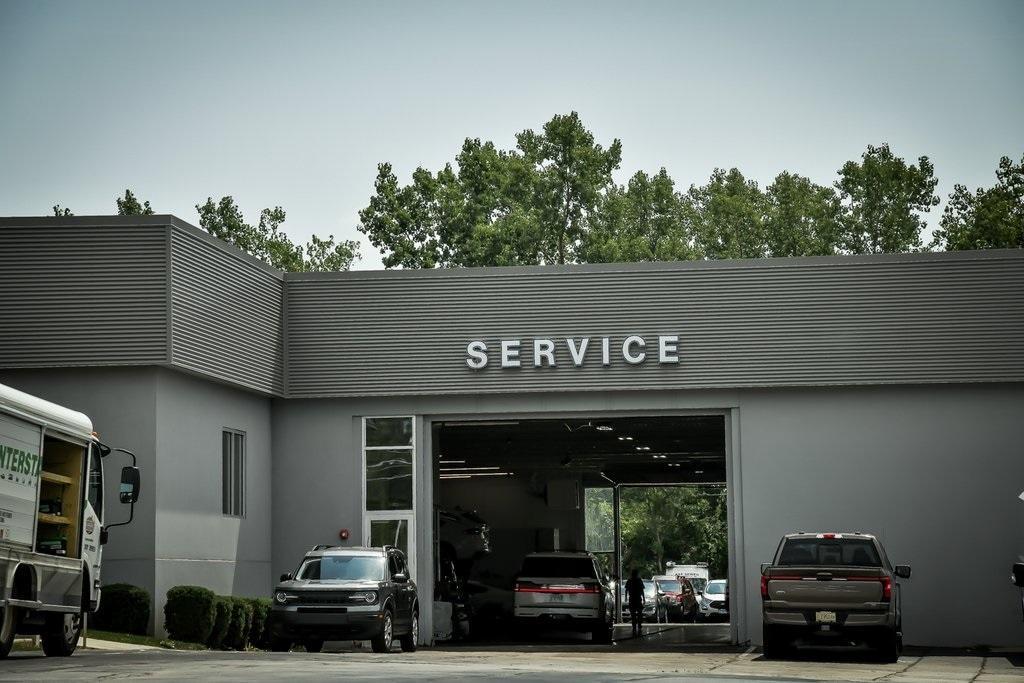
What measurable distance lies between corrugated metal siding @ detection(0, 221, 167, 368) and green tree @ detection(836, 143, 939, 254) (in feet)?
148

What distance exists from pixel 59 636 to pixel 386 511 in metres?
10.7

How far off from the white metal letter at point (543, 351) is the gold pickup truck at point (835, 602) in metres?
7.09

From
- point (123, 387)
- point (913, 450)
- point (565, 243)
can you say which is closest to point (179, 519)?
point (123, 387)

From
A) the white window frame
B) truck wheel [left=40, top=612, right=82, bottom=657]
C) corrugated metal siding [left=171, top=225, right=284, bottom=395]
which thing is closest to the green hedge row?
the white window frame

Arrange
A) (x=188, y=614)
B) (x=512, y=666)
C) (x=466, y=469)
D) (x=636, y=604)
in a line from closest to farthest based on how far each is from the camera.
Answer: (x=512, y=666) → (x=188, y=614) → (x=636, y=604) → (x=466, y=469)

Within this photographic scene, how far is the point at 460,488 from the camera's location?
51.6m

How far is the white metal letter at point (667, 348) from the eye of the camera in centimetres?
2905

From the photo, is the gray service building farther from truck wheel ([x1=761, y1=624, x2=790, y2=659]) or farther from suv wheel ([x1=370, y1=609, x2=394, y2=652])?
truck wheel ([x1=761, y1=624, x2=790, y2=659])

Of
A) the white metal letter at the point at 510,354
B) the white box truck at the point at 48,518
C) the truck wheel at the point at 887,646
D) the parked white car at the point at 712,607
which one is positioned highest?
the white metal letter at the point at 510,354

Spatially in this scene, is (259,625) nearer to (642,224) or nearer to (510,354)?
(510,354)

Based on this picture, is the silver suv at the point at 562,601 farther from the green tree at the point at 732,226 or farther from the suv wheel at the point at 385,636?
the green tree at the point at 732,226

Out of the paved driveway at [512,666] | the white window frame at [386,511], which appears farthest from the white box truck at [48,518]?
the white window frame at [386,511]

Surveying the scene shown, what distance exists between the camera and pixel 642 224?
240ft

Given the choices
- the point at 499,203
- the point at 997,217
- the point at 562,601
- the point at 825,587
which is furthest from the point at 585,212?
the point at 825,587
